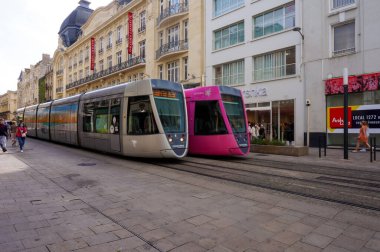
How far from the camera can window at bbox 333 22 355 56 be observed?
56.3 ft

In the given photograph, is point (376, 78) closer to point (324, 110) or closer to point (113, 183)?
point (324, 110)

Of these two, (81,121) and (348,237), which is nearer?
(348,237)

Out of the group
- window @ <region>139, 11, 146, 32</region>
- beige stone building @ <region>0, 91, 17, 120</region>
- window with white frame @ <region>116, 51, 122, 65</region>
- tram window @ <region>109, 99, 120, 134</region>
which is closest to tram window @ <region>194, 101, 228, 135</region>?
tram window @ <region>109, 99, 120, 134</region>

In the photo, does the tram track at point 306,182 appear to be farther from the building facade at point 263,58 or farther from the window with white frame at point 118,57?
the window with white frame at point 118,57

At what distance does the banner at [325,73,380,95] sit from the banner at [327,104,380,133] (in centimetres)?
96

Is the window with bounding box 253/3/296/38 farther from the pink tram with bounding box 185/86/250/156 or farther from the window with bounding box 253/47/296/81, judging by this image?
the pink tram with bounding box 185/86/250/156

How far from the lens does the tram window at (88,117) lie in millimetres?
13703

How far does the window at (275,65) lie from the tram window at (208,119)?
10.2m

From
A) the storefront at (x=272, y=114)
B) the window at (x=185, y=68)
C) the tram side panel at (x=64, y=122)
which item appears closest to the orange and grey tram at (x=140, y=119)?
the tram side panel at (x=64, y=122)

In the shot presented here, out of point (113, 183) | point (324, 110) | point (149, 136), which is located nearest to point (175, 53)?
point (324, 110)

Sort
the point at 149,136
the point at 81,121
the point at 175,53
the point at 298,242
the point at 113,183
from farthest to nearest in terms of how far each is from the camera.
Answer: the point at 175,53
the point at 81,121
the point at 149,136
the point at 113,183
the point at 298,242

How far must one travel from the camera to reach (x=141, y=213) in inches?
191

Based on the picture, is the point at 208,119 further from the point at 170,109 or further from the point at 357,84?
the point at 357,84

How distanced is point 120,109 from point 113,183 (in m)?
4.68
